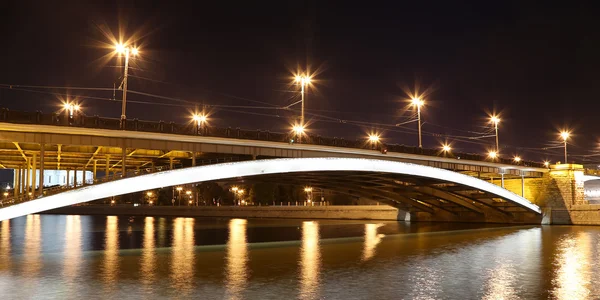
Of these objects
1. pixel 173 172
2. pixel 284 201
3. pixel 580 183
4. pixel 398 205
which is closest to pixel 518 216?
pixel 580 183

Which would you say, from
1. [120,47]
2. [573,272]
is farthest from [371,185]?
[573,272]

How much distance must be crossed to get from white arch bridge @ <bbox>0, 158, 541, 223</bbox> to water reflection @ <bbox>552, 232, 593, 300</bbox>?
13.1 metres

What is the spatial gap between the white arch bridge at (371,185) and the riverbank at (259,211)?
6.35 metres

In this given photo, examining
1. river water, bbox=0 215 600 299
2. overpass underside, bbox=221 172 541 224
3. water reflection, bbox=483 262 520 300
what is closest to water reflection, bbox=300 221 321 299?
river water, bbox=0 215 600 299

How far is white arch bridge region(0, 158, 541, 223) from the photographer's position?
24875 mm

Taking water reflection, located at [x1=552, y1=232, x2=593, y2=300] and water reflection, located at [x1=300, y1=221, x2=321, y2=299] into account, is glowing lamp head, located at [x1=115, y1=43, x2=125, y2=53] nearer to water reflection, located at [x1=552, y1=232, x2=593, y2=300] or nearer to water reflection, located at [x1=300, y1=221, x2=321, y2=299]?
water reflection, located at [x1=300, y1=221, x2=321, y2=299]

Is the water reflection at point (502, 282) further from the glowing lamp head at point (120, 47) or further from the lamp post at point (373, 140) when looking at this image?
the glowing lamp head at point (120, 47)

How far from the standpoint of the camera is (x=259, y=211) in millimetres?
79750

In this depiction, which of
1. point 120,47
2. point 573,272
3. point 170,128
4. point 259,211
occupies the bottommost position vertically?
point 259,211

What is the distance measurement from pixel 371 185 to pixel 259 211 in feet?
112

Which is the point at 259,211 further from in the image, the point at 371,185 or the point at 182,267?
the point at 182,267

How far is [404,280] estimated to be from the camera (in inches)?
641

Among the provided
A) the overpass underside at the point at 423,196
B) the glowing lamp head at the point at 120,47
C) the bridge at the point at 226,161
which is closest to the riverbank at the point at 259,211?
the overpass underside at the point at 423,196

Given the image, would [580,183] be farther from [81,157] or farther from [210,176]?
Result: [81,157]
